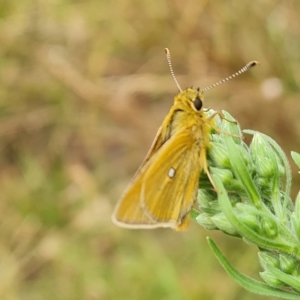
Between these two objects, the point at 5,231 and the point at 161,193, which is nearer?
the point at 161,193

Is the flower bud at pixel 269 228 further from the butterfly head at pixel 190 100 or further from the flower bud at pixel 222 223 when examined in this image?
the butterfly head at pixel 190 100

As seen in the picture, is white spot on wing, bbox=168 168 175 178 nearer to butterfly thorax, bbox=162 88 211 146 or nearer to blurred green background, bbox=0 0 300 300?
butterfly thorax, bbox=162 88 211 146

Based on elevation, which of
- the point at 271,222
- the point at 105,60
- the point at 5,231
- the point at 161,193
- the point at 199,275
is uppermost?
the point at 271,222

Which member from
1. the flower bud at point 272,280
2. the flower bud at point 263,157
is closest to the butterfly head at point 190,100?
the flower bud at point 263,157

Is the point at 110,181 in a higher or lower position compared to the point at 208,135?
lower

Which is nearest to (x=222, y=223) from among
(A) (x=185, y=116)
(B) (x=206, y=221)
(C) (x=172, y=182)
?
(B) (x=206, y=221)

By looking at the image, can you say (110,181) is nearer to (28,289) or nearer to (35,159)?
(35,159)

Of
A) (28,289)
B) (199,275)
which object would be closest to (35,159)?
(28,289)
